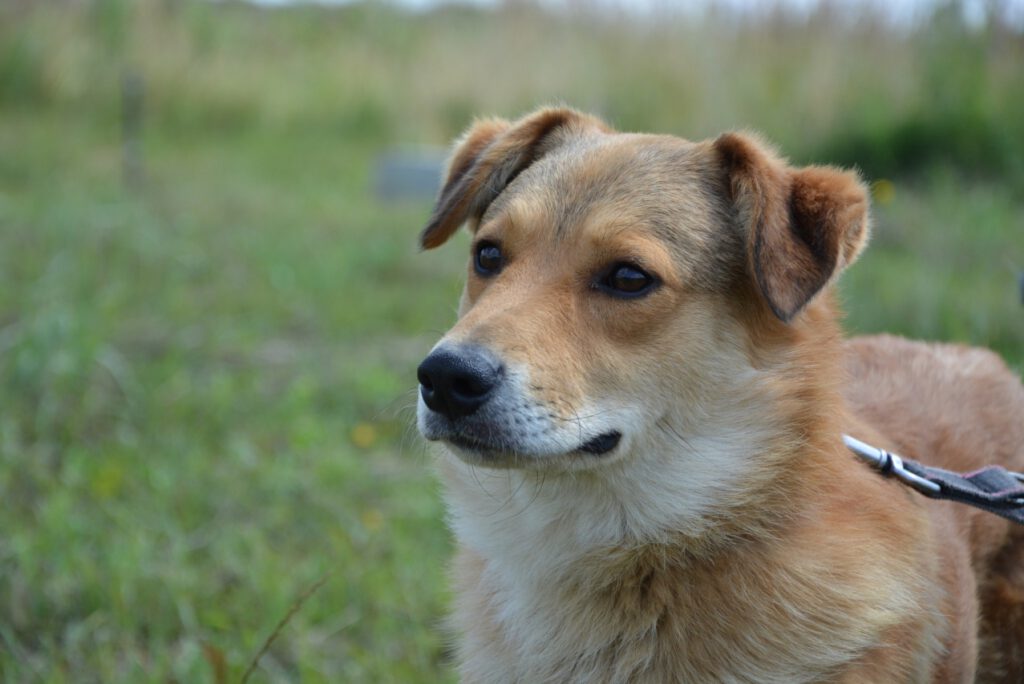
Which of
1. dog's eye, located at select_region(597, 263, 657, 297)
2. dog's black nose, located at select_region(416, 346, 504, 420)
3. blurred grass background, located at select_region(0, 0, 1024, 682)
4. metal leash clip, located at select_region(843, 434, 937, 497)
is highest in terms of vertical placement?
dog's eye, located at select_region(597, 263, 657, 297)

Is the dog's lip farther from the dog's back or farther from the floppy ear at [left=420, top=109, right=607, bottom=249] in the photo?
the floppy ear at [left=420, top=109, right=607, bottom=249]

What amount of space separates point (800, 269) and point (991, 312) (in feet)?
11.6

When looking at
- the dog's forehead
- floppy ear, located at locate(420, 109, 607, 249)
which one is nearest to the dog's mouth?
the dog's forehead

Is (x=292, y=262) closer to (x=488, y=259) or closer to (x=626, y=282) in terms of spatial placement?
(x=488, y=259)

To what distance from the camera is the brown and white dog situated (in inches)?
101

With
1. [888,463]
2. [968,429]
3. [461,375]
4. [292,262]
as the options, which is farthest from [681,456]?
[292,262]

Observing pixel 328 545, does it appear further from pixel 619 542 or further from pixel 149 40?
pixel 149 40

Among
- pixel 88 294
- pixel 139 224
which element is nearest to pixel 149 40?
pixel 139 224

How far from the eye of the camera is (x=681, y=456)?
9.16 feet

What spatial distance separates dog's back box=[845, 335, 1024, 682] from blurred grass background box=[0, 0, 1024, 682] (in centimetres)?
141

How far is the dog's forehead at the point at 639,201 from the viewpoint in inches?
114

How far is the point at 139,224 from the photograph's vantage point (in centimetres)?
831

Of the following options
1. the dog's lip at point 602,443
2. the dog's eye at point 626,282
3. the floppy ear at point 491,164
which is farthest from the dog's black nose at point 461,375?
the floppy ear at point 491,164

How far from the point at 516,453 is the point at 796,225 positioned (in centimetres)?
95
